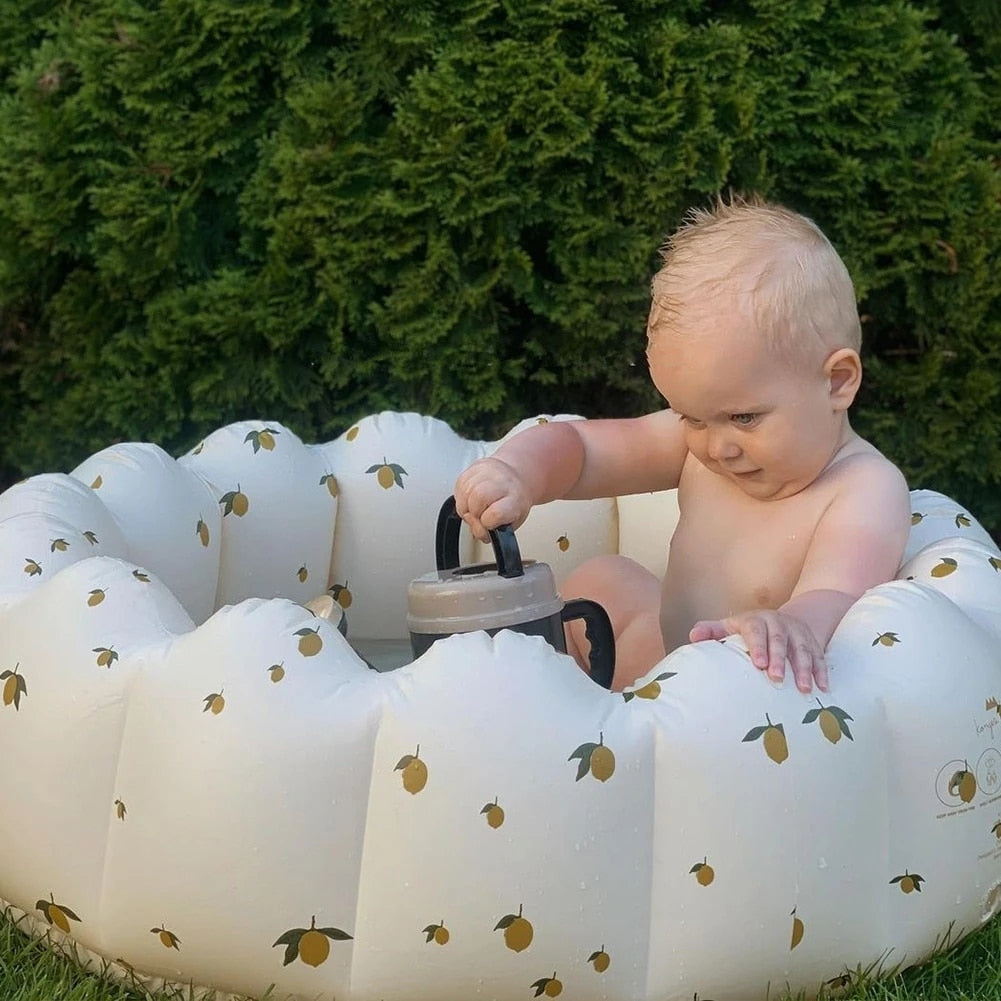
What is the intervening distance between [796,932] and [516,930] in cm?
33

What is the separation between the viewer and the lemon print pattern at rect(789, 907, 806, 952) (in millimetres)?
1631

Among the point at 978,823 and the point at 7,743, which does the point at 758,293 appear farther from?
the point at 7,743

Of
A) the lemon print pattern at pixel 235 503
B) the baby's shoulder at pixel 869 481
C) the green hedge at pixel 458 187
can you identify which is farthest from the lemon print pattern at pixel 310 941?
the green hedge at pixel 458 187

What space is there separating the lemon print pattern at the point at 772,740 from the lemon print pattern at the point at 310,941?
0.51 metres

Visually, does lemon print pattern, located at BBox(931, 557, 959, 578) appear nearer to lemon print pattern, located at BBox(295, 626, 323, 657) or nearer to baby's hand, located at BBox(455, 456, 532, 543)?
baby's hand, located at BBox(455, 456, 532, 543)

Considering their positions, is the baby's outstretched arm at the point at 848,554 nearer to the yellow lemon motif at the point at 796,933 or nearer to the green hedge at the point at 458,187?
the yellow lemon motif at the point at 796,933

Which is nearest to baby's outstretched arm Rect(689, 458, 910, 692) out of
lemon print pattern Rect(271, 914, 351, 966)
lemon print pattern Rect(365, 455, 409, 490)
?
lemon print pattern Rect(271, 914, 351, 966)

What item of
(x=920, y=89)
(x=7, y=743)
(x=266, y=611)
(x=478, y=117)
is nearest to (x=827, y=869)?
(x=266, y=611)

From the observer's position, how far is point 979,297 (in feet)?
11.2

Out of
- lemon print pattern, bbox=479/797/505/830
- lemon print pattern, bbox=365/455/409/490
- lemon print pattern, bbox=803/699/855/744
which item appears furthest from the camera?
lemon print pattern, bbox=365/455/409/490

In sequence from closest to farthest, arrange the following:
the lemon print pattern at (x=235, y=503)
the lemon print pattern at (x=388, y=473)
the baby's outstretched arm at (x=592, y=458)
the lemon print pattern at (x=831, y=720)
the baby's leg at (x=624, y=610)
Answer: the lemon print pattern at (x=831, y=720) → the baby's outstretched arm at (x=592, y=458) → the baby's leg at (x=624, y=610) → the lemon print pattern at (x=235, y=503) → the lemon print pattern at (x=388, y=473)

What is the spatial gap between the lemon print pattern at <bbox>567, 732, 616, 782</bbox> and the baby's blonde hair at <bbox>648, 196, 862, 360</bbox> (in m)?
0.67

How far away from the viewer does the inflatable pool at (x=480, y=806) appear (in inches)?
62.2

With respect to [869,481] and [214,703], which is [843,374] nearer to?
[869,481]
